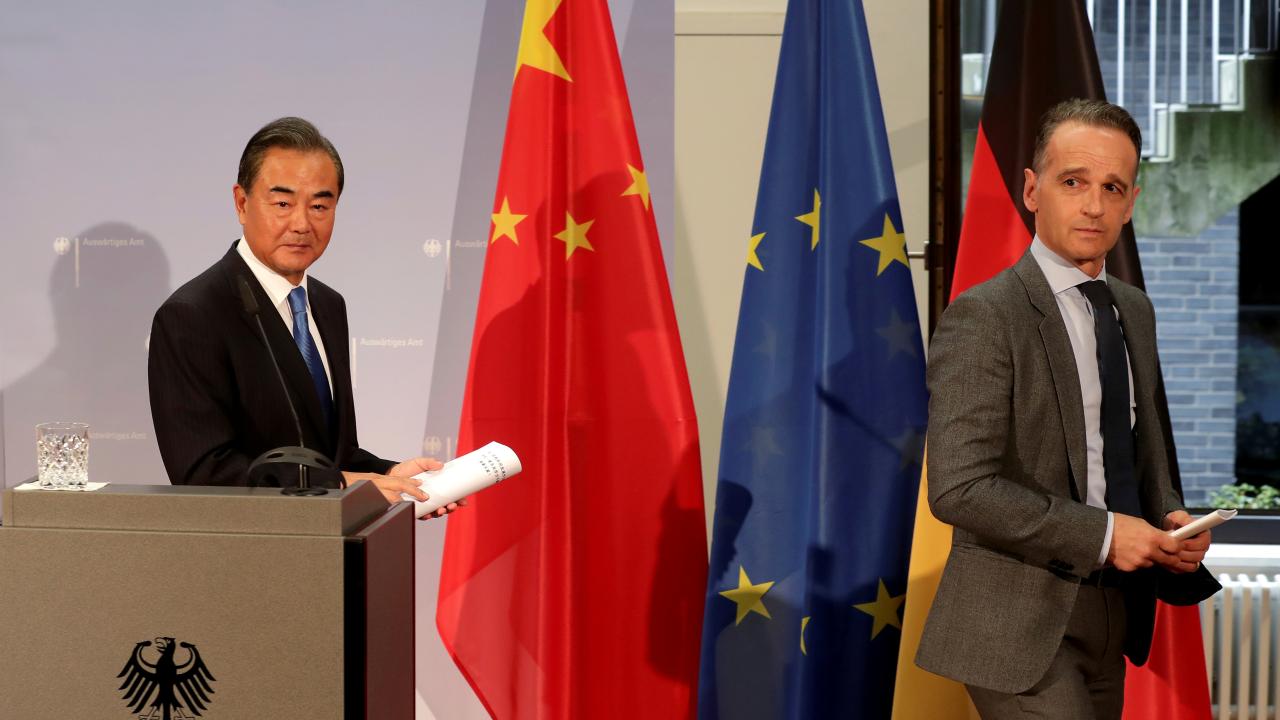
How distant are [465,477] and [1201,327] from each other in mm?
2769

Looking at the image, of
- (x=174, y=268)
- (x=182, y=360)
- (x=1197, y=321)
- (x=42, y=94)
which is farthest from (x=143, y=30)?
(x=1197, y=321)

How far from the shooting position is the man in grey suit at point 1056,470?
1.75 meters

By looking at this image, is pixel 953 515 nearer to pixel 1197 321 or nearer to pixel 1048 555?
pixel 1048 555

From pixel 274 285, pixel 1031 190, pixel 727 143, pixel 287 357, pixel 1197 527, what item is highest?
pixel 727 143

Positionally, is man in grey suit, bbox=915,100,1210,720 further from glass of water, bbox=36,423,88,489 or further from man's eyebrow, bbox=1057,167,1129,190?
glass of water, bbox=36,423,88,489

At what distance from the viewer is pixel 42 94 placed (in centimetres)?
309

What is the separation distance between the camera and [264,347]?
211 cm

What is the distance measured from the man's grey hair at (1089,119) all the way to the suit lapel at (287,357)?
137 cm

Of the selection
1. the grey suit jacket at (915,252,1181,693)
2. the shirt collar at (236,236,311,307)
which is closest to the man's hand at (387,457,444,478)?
the shirt collar at (236,236,311,307)

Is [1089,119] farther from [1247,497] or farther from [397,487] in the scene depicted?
[1247,497]

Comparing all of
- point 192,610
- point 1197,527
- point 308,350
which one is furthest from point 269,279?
point 1197,527

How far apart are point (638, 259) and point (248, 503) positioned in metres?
1.58

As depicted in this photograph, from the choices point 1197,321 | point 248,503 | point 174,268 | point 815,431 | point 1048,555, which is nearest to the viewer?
point 248,503

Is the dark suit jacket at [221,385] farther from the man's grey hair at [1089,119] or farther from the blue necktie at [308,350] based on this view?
the man's grey hair at [1089,119]
